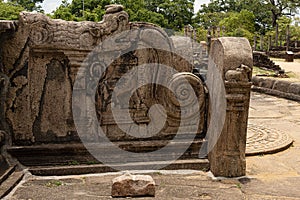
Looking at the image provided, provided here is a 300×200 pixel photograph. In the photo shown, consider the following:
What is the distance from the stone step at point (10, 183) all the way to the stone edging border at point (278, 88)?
27.4 ft

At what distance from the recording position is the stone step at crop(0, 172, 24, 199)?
3.62 meters

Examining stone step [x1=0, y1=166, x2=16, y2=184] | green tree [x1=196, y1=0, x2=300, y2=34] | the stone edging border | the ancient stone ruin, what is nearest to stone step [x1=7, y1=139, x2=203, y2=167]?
the ancient stone ruin

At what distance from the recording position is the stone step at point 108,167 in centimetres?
429

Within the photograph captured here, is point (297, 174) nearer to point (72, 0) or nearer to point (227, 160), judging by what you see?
point (227, 160)

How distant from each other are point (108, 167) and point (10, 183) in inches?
42.2

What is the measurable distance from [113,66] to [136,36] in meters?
0.43

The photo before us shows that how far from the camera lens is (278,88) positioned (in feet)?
38.6

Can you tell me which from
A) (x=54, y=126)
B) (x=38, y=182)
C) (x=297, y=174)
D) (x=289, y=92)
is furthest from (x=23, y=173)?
(x=289, y=92)

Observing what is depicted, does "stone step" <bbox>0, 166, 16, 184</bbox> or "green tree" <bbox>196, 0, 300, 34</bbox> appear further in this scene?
"green tree" <bbox>196, 0, 300, 34</bbox>

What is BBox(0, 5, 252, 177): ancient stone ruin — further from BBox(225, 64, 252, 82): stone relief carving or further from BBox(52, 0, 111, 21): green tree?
BBox(52, 0, 111, 21): green tree

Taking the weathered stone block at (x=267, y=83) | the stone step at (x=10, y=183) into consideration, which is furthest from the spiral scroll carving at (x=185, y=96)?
the weathered stone block at (x=267, y=83)

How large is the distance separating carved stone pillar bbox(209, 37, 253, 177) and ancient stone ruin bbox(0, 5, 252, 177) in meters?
0.01

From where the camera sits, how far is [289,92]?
11156mm

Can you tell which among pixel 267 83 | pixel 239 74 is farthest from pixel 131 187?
pixel 267 83
